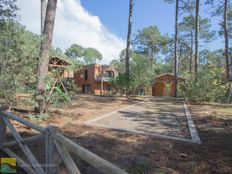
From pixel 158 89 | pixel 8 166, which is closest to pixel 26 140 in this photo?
pixel 8 166

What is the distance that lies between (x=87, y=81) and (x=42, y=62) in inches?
1000

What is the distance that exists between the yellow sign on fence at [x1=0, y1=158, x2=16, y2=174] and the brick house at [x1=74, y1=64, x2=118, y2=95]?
27.0 metres

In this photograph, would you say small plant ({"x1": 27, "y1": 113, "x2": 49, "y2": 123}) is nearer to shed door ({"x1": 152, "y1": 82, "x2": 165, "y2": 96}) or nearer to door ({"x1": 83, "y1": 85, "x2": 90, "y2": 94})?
shed door ({"x1": 152, "y1": 82, "x2": 165, "y2": 96})

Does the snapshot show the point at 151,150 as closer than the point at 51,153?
No

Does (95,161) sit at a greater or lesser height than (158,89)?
lesser

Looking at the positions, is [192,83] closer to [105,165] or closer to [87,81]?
[105,165]

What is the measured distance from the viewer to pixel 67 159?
7.17 ft

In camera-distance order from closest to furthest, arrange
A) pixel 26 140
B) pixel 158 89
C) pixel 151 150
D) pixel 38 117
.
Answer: pixel 26 140, pixel 151 150, pixel 38 117, pixel 158 89

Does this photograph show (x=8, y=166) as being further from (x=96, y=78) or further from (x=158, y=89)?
(x=158, y=89)

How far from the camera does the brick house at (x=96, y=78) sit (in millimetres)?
30906

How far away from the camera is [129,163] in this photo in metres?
3.47

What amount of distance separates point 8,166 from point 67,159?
1.65 m

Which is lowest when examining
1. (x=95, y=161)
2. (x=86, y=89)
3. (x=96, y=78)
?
(x=95, y=161)

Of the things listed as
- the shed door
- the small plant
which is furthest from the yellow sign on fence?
the shed door
